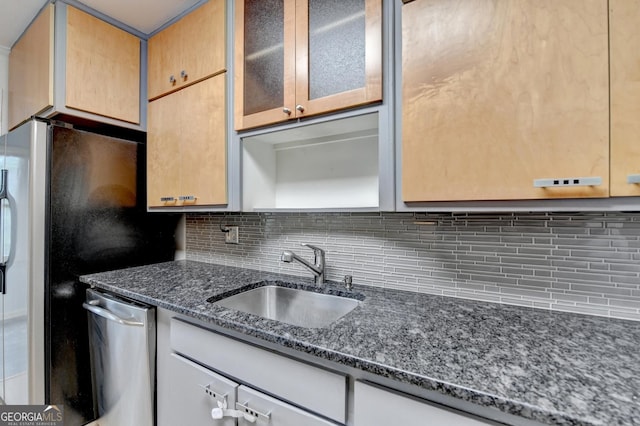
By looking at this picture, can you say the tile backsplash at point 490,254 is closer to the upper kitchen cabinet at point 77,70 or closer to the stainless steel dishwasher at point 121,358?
the stainless steel dishwasher at point 121,358

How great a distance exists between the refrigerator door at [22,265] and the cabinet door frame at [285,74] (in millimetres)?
967

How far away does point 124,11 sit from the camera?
1494mm

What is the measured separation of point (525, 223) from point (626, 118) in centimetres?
44

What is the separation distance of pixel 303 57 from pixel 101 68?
1.19 m

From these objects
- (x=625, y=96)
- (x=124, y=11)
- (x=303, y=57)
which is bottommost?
(x=625, y=96)

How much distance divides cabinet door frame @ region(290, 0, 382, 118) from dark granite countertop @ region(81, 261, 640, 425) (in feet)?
2.44

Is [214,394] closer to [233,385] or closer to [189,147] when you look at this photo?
[233,385]

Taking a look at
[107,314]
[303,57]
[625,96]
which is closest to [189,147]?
[303,57]

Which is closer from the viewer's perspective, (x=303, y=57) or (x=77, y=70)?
(x=303, y=57)

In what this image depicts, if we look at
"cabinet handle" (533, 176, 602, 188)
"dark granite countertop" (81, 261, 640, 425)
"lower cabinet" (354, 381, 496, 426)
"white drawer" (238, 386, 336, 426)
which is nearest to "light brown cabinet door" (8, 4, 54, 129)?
"dark granite countertop" (81, 261, 640, 425)

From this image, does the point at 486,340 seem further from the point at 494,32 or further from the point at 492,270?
the point at 494,32

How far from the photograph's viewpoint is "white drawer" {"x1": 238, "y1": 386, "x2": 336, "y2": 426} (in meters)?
0.73

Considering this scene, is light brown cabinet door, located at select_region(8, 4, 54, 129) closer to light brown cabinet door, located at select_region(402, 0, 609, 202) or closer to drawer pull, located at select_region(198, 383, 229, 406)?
drawer pull, located at select_region(198, 383, 229, 406)

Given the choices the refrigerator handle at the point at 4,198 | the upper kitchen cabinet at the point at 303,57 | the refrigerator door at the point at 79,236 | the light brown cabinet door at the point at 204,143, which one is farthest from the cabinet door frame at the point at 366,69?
the refrigerator handle at the point at 4,198
